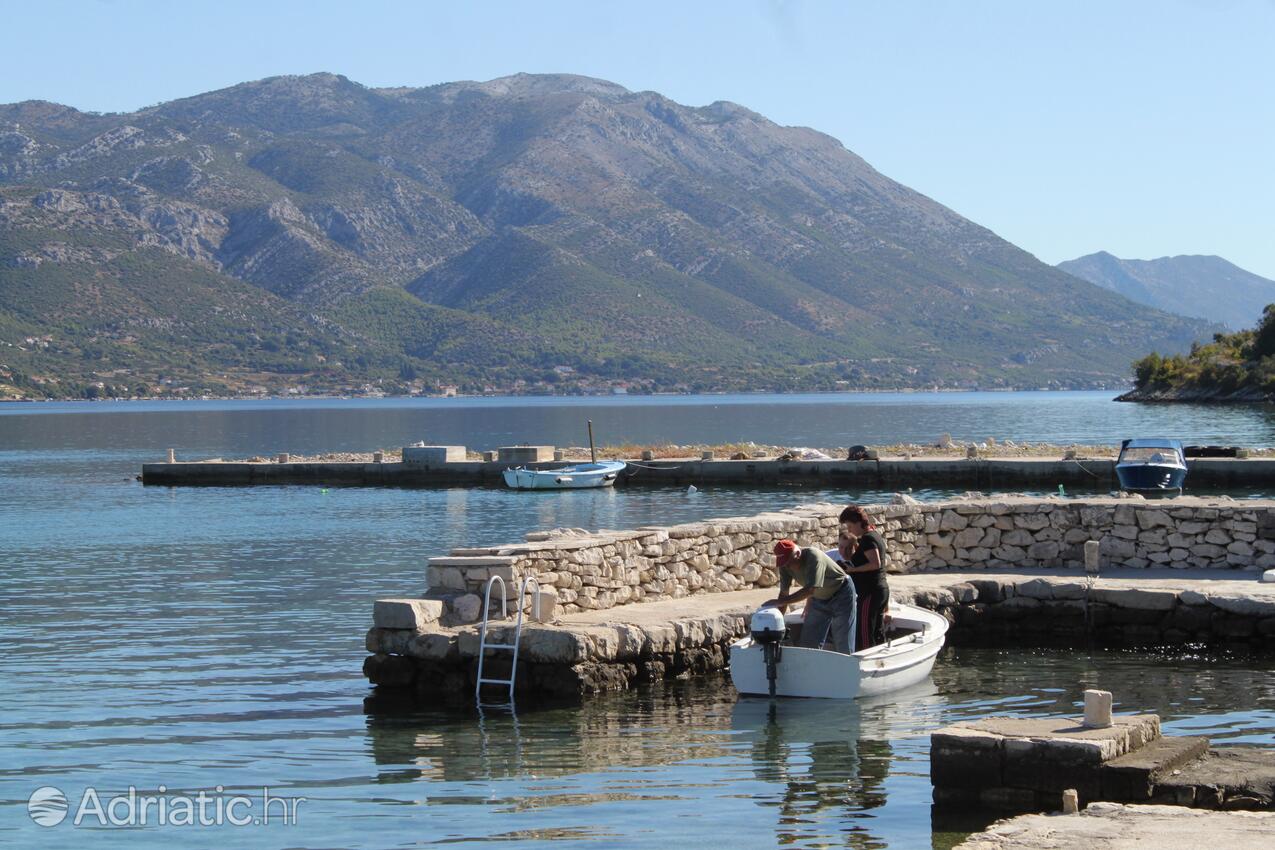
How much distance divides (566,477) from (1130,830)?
Result: 49520 mm

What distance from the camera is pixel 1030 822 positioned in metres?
9.86

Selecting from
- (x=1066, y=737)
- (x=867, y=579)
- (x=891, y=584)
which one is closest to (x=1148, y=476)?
(x=891, y=584)

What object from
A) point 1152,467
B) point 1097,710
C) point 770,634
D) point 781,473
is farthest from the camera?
point 781,473

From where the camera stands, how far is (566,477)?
58.7 m

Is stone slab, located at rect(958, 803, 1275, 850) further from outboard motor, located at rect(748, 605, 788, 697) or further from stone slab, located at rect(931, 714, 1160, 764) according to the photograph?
outboard motor, located at rect(748, 605, 788, 697)

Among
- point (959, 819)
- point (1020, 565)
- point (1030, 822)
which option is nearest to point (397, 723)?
point (959, 819)

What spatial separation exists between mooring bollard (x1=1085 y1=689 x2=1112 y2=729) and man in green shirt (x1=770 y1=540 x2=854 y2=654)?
471cm

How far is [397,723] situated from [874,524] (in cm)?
766

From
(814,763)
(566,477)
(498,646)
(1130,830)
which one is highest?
(566,477)

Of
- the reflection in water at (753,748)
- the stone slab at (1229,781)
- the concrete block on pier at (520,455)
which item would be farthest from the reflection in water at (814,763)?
the concrete block on pier at (520,455)

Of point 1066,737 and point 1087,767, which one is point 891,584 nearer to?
point 1066,737

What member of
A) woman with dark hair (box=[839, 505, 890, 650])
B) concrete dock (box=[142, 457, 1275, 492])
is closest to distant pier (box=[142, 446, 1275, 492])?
concrete dock (box=[142, 457, 1275, 492])

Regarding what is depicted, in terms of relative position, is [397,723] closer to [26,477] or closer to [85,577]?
[85,577]

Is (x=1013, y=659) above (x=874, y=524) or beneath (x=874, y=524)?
beneath
